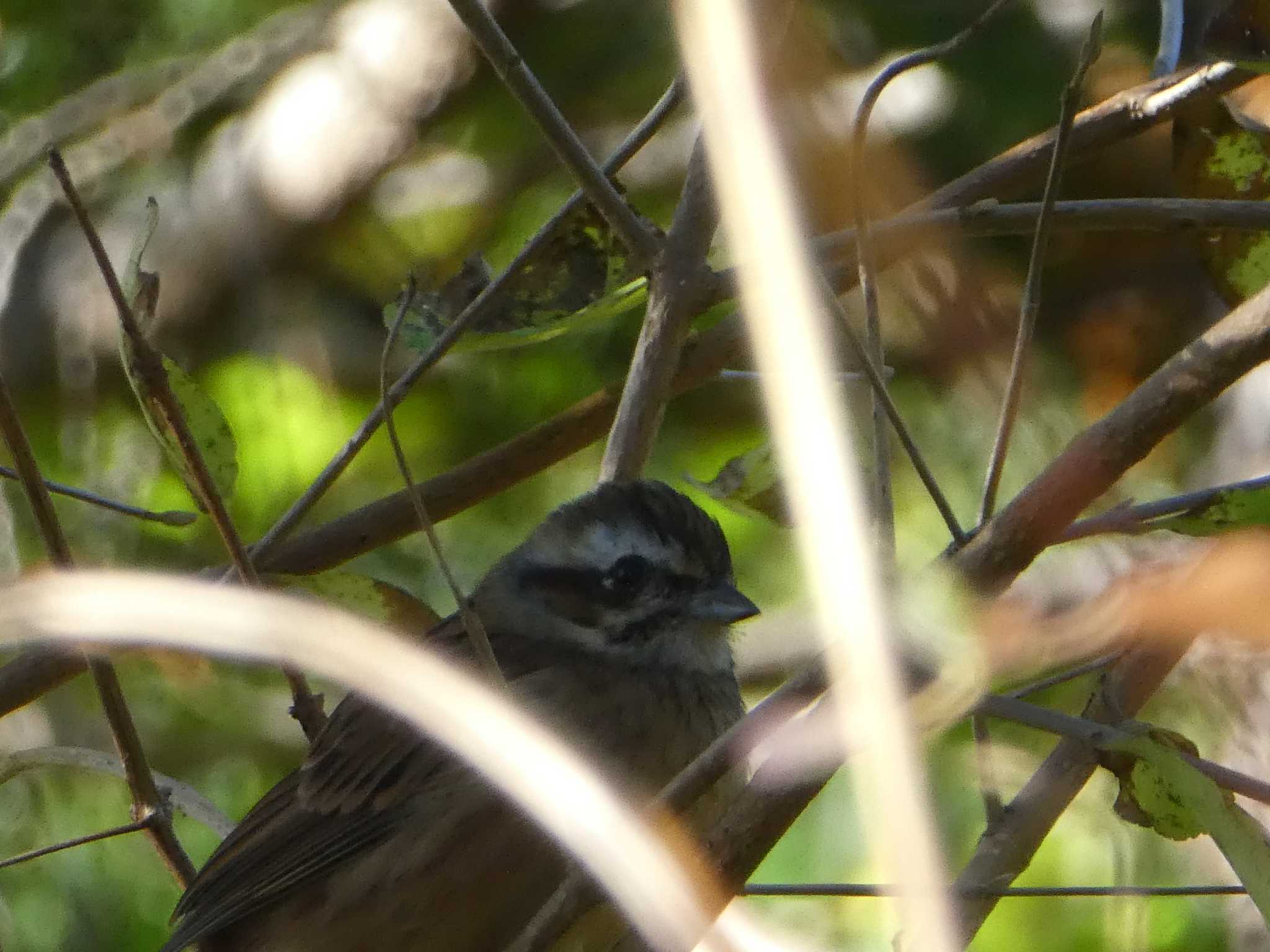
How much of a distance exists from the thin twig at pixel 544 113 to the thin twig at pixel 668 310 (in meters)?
0.14

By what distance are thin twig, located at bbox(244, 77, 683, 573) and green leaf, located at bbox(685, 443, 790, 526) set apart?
0.43 meters

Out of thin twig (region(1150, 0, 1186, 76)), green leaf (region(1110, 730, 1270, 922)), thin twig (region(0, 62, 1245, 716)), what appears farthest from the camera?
thin twig (region(1150, 0, 1186, 76))

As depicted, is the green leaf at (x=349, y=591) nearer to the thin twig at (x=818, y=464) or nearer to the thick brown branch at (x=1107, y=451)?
the thin twig at (x=818, y=464)

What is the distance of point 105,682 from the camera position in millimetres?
2709

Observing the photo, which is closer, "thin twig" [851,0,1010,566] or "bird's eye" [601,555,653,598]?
"thin twig" [851,0,1010,566]

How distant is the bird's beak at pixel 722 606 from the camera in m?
3.72

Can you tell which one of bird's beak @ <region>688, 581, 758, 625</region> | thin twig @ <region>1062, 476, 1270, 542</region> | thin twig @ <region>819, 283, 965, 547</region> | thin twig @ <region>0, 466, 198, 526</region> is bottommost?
thin twig @ <region>1062, 476, 1270, 542</region>

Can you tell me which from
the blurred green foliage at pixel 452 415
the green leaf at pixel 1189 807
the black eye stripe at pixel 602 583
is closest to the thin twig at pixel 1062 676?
the green leaf at pixel 1189 807

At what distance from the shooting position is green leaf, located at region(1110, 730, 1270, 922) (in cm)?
193

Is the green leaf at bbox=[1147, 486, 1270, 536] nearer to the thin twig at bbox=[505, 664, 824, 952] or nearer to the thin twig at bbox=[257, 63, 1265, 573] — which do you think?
the thin twig at bbox=[505, 664, 824, 952]

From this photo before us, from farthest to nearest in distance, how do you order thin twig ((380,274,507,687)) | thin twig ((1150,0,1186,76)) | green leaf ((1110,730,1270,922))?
thin twig ((1150,0,1186,76)) → thin twig ((380,274,507,687)) → green leaf ((1110,730,1270,922))

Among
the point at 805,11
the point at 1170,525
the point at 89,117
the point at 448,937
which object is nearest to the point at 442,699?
the point at 1170,525

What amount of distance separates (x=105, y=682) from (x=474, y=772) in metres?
0.98

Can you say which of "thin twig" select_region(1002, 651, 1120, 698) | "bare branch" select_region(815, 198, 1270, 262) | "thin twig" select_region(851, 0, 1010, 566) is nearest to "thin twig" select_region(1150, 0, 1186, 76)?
"bare branch" select_region(815, 198, 1270, 262)
